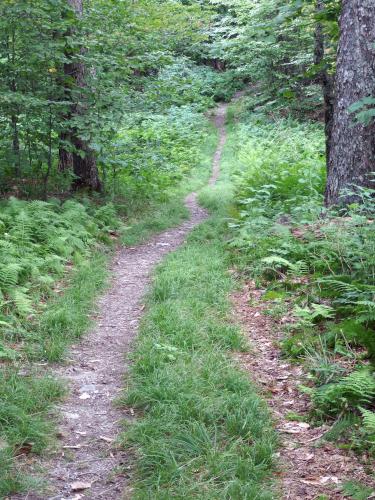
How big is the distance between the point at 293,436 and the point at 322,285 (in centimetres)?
255

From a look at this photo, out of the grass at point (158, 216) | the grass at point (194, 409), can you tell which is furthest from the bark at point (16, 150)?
the grass at point (194, 409)

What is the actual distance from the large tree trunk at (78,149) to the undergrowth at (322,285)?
349 centimetres

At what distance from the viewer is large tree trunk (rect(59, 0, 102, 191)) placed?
33.2ft

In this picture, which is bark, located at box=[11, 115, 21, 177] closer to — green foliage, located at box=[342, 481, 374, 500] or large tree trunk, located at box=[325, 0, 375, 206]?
large tree trunk, located at box=[325, 0, 375, 206]

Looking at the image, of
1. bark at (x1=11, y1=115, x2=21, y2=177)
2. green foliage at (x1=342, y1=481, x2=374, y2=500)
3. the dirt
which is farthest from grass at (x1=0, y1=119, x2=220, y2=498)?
bark at (x1=11, y1=115, x2=21, y2=177)

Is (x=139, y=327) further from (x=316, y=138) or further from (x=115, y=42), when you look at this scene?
(x=316, y=138)

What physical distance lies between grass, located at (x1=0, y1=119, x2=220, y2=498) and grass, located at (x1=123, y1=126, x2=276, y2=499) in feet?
2.27

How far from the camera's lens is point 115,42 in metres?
10.4

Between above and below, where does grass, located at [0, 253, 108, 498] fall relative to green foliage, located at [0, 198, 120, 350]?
below

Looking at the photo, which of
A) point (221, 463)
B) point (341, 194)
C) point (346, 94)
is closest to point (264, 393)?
point (221, 463)

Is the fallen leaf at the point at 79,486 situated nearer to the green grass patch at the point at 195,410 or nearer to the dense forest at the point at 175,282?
the dense forest at the point at 175,282

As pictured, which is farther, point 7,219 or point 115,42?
point 115,42

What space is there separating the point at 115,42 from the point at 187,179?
612cm

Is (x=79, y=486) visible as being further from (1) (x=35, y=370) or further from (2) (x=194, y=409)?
(1) (x=35, y=370)
